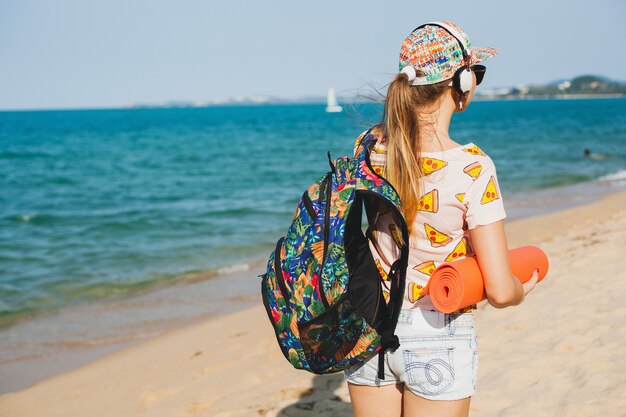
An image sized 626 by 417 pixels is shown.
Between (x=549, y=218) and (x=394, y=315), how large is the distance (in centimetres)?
999

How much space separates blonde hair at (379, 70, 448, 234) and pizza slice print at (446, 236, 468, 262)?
0.46ft

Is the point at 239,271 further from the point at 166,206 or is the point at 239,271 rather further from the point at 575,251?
the point at 166,206

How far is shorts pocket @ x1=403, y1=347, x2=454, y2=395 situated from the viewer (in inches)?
78.1

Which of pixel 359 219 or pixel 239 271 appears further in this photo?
pixel 239 271

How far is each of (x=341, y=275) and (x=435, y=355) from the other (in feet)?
1.26

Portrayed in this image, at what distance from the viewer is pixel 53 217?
1495 centimetres

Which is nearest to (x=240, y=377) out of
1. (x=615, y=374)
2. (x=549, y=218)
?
(x=615, y=374)

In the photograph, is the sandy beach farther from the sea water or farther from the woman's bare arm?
the woman's bare arm

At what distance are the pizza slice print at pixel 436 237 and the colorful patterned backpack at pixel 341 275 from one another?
94 mm

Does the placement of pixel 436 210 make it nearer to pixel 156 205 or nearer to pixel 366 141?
pixel 366 141

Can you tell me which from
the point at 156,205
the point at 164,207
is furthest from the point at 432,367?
A: the point at 156,205

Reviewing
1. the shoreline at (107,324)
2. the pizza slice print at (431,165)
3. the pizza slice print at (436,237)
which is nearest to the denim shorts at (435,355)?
the pizza slice print at (436,237)

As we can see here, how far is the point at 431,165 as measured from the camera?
6.29 feet

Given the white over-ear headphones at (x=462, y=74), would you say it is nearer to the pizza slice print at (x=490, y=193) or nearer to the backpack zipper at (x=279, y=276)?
the pizza slice print at (x=490, y=193)
